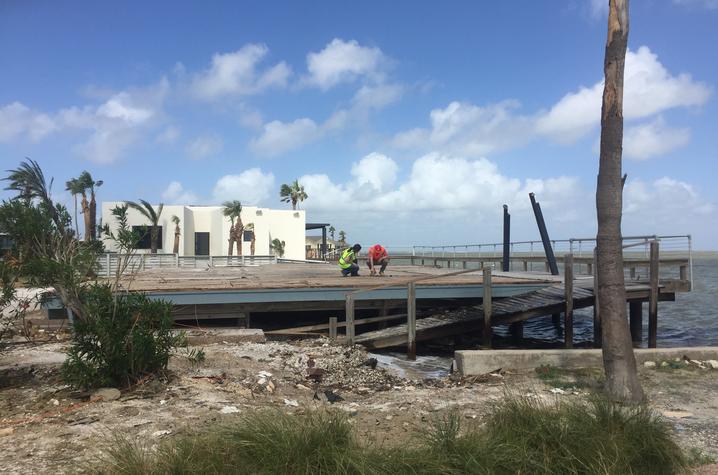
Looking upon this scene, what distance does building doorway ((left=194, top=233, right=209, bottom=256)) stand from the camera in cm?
4106

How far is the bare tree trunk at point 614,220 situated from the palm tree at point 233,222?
34561 mm

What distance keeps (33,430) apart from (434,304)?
11178 millimetres

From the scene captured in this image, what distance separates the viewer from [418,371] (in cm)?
1068

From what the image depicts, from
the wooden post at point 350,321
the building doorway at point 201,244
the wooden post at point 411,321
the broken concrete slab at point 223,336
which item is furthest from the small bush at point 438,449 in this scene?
the building doorway at point 201,244

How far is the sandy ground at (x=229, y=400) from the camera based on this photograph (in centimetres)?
450

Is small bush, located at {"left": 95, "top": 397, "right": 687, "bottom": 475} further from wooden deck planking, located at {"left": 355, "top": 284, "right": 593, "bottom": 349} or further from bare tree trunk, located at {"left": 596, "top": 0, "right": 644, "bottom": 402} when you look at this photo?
wooden deck planking, located at {"left": 355, "top": 284, "right": 593, "bottom": 349}

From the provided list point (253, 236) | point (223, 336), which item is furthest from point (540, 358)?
point (253, 236)

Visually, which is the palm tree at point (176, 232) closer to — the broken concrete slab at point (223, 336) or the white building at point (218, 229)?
the white building at point (218, 229)

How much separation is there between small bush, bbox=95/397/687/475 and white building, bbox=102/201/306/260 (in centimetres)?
3598

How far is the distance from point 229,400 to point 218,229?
119ft

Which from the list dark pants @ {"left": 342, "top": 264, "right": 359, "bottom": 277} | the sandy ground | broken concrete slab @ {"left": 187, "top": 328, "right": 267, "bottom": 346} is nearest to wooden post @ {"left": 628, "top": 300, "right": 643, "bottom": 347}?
dark pants @ {"left": 342, "top": 264, "right": 359, "bottom": 277}

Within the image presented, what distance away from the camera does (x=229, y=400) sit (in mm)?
5895

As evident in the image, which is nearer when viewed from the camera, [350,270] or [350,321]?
[350,321]

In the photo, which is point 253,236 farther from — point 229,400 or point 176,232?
point 229,400
